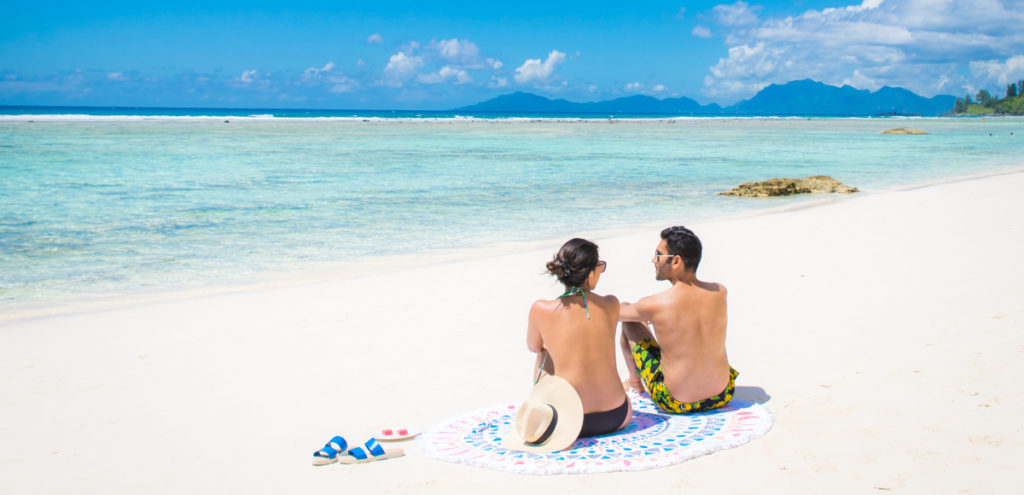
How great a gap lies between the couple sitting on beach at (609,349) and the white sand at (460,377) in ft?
1.20

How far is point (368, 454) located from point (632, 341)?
174 centimetres

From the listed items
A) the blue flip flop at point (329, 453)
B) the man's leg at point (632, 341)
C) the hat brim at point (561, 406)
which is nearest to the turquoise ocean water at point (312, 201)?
the blue flip flop at point (329, 453)

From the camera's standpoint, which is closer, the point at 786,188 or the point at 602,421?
the point at 602,421

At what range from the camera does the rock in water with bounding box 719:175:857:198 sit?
17711mm

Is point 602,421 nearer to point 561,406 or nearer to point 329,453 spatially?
point 561,406

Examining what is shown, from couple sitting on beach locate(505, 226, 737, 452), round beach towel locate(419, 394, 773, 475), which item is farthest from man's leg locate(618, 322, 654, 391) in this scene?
round beach towel locate(419, 394, 773, 475)

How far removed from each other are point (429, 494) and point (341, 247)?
26.3ft

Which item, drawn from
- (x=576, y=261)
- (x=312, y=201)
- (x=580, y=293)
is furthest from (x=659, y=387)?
(x=312, y=201)

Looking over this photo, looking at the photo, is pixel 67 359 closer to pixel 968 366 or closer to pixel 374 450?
pixel 374 450

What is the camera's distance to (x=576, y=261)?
3914 mm

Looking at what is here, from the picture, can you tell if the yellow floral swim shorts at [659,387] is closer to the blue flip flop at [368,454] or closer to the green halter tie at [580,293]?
the green halter tie at [580,293]

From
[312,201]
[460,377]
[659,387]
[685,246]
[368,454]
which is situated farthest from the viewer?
[312,201]

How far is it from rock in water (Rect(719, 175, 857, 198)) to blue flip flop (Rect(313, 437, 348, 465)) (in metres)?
15.2

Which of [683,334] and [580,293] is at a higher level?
[580,293]
